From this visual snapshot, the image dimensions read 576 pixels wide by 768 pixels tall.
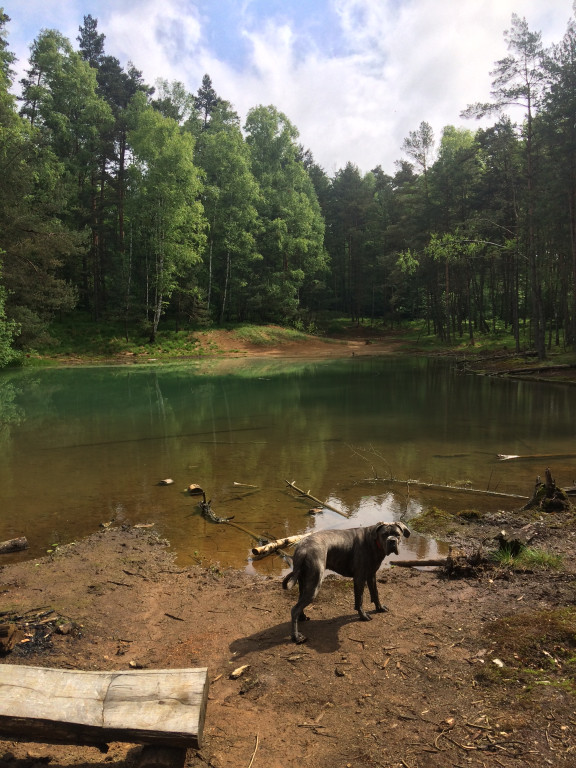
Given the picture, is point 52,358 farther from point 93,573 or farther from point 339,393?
point 93,573

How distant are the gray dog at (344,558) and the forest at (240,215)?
23.1 m

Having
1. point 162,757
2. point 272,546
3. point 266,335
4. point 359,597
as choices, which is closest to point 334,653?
point 359,597

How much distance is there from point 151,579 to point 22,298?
106 ft

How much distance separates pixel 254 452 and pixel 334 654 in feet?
27.0

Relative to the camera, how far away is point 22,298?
32656 millimetres

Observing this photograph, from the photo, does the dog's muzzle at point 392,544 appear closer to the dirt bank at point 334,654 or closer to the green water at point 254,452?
the dirt bank at point 334,654

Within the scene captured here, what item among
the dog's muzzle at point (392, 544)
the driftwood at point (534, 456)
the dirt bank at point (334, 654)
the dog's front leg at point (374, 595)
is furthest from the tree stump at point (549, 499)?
the dog's muzzle at point (392, 544)

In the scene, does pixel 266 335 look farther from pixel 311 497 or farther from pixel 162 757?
pixel 162 757

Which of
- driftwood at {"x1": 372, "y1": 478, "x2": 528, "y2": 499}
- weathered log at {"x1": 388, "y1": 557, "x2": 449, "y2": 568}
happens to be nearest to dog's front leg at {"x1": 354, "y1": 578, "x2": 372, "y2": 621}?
weathered log at {"x1": 388, "y1": 557, "x2": 449, "y2": 568}

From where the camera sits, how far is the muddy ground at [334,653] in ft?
9.99

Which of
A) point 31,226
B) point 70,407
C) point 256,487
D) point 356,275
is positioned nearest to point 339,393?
point 70,407

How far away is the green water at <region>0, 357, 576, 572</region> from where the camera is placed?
808 centimetres

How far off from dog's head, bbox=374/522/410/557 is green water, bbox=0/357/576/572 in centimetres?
207

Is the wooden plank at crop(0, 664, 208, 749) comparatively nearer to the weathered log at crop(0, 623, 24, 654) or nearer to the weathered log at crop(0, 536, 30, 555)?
the weathered log at crop(0, 623, 24, 654)
